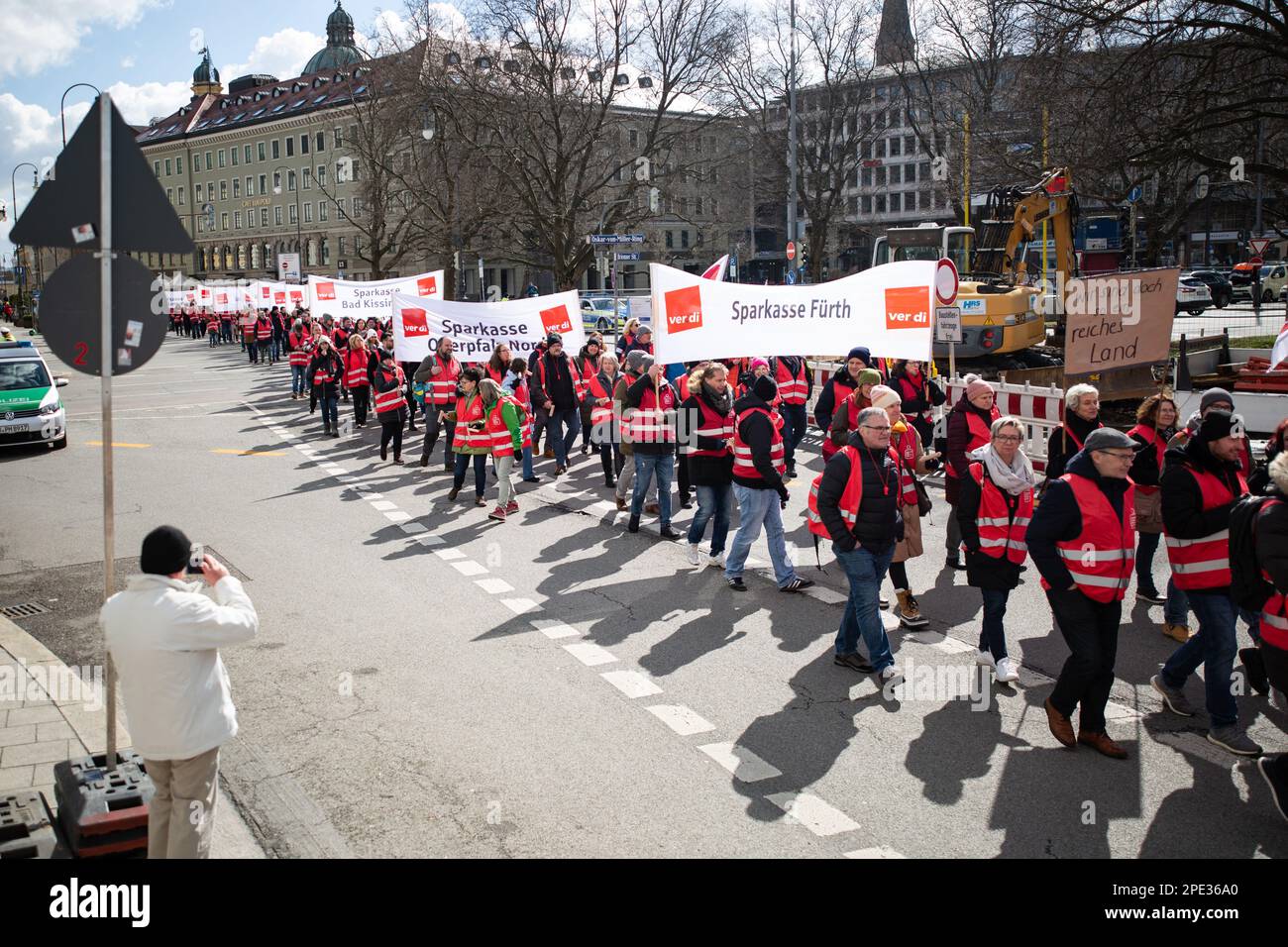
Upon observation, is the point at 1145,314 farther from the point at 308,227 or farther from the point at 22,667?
the point at 308,227

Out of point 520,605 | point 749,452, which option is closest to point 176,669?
point 520,605

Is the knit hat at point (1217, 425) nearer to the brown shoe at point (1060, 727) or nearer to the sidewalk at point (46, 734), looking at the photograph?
the brown shoe at point (1060, 727)

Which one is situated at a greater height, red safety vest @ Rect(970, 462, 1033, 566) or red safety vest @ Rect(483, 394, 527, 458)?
red safety vest @ Rect(483, 394, 527, 458)

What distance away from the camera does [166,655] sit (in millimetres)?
4422

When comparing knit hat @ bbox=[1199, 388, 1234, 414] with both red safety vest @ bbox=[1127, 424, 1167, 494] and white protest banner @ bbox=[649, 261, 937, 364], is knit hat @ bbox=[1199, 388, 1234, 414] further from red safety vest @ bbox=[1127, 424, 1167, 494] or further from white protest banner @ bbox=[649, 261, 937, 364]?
white protest banner @ bbox=[649, 261, 937, 364]

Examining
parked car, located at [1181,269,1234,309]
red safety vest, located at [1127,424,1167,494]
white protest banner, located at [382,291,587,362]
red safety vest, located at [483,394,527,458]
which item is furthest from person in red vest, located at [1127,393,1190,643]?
parked car, located at [1181,269,1234,309]

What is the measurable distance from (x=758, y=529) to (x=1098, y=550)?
3.78 meters

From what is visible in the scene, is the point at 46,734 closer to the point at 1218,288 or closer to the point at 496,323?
the point at 496,323

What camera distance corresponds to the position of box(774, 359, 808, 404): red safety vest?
1504 centimetres

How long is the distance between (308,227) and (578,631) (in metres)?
100

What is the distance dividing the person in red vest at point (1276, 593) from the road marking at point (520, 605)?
5.40 metres

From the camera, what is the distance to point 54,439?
1952 cm

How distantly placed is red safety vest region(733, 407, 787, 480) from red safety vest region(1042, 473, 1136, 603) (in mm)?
3319

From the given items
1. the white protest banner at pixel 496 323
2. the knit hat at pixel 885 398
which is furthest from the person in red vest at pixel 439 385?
the knit hat at pixel 885 398
